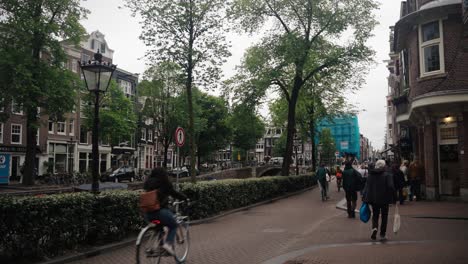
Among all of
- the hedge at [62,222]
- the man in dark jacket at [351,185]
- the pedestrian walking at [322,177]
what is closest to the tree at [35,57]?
the pedestrian walking at [322,177]

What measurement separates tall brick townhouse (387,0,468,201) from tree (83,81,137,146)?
3268 cm

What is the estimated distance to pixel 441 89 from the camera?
57.7 feet

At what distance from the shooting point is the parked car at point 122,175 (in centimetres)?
4266

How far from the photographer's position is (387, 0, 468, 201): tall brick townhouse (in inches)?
688

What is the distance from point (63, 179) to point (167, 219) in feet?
117

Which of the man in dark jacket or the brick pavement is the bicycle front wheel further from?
the man in dark jacket

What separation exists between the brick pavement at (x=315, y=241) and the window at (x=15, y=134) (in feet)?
115

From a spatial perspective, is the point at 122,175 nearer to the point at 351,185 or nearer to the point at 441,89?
the point at 351,185

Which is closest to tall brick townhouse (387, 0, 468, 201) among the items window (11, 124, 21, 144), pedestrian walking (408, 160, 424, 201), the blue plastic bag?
pedestrian walking (408, 160, 424, 201)

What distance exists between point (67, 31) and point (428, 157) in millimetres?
27135

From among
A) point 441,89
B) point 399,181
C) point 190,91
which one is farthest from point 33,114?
point 441,89

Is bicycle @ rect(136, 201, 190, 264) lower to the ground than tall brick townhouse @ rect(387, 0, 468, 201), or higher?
lower

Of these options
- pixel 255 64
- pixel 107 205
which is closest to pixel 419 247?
pixel 107 205

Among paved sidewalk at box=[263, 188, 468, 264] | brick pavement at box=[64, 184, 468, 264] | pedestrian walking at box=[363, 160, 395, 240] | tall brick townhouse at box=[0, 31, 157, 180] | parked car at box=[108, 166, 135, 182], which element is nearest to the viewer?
paved sidewalk at box=[263, 188, 468, 264]
